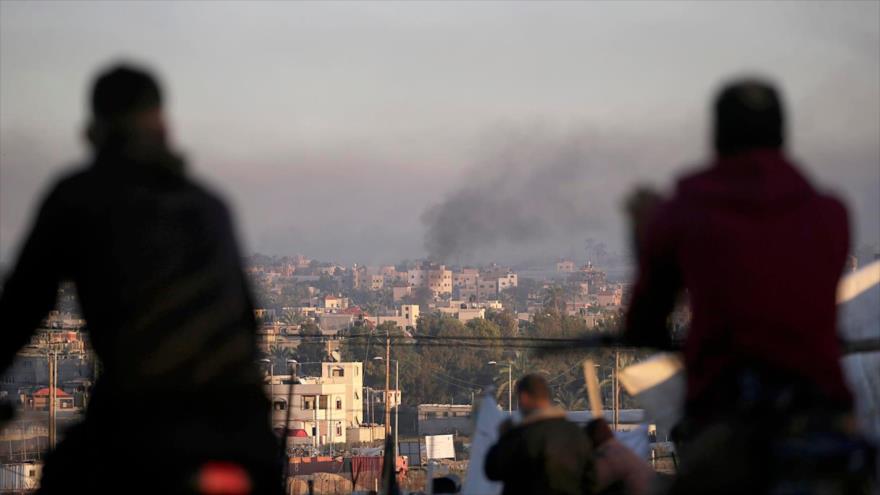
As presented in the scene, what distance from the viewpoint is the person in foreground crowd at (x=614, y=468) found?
855 centimetres

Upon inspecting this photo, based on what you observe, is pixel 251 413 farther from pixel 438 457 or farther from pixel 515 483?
pixel 438 457

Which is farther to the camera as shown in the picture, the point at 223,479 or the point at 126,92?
the point at 126,92

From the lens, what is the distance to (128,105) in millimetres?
3898

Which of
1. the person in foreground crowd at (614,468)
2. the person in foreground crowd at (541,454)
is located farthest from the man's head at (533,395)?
the person in foreground crowd at (614,468)

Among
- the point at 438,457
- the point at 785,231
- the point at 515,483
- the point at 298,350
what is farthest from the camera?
the point at 298,350

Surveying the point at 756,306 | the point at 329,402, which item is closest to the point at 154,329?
the point at 756,306

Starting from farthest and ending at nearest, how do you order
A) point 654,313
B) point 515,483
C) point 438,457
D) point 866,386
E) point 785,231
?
point 438,457, point 866,386, point 515,483, point 654,313, point 785,231

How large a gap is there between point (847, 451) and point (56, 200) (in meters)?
1.77

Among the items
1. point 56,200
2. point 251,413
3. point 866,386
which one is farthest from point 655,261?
point 866,386

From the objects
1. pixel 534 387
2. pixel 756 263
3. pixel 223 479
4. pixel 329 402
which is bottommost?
pixel 329 402

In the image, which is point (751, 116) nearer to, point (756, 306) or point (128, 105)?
point (756, 306)

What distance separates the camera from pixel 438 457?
61.5 meters

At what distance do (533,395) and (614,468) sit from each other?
71 cm

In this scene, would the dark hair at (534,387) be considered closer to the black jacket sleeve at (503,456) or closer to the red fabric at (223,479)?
the black jacket sleeve at (503,456)
